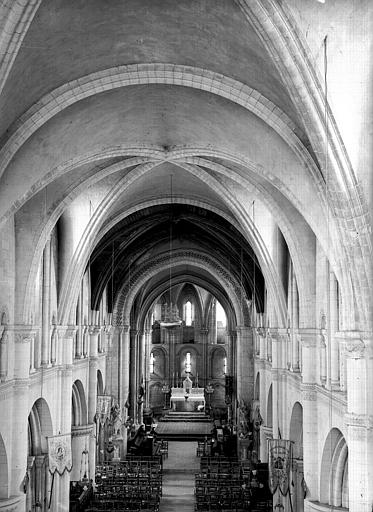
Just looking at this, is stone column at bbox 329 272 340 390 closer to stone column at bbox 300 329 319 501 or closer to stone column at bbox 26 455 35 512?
stone column at bbox 300 329 319 501

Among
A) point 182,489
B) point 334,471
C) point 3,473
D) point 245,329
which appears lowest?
point 182,489

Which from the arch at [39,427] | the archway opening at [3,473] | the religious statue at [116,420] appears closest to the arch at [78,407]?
the religious statue at [116,420]

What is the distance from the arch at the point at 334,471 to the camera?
20641mm

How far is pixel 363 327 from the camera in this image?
15.0m

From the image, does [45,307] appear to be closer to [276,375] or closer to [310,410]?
[276,375]

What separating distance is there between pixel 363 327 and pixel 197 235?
1022 inches

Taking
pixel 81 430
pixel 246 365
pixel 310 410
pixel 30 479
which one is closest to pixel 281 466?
pixel 310 410

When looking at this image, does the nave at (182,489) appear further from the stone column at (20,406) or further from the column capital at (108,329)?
the column capital at (108,329)

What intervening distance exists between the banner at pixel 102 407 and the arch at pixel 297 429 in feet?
43.1

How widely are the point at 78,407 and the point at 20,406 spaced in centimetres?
1166

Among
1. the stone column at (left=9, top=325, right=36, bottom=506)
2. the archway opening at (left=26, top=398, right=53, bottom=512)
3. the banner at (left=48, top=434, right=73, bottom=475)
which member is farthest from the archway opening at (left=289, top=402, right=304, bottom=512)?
the stone column at (left=9, top=325, right=36, bottom=506)

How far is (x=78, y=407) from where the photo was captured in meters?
34.0

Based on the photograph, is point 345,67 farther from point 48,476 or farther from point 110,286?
point 110,286

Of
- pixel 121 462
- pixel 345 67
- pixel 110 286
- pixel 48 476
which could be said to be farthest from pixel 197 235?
pixel 345 67
